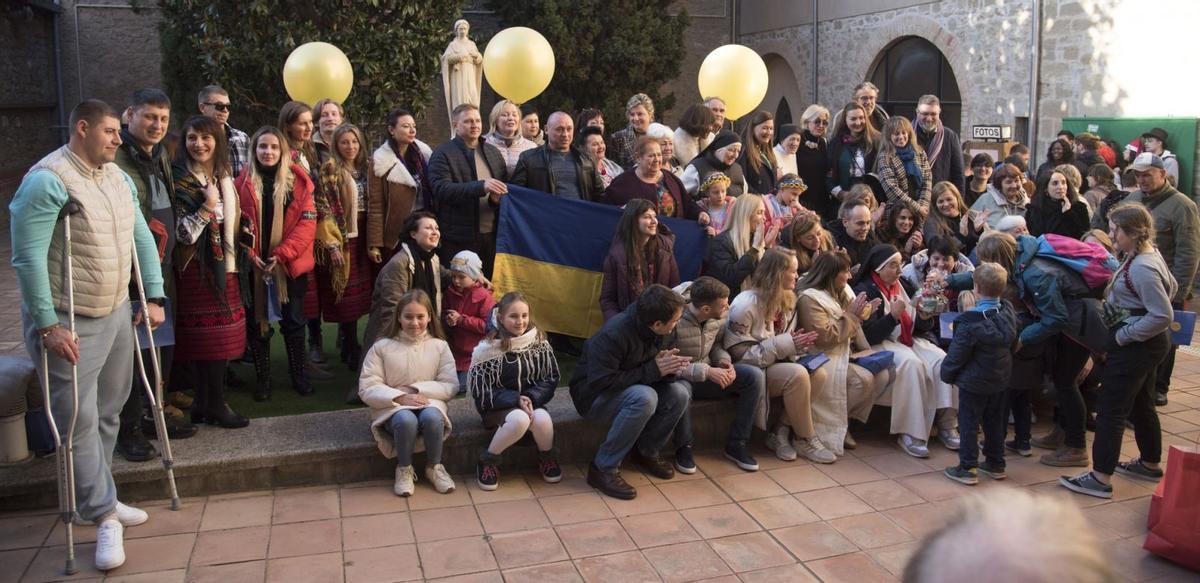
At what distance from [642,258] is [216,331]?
264 centimetres

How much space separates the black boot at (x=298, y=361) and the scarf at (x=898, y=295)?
3.76m

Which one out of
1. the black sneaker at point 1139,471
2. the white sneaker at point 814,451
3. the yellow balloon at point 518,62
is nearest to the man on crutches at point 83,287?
the white sneaker at point 814,451

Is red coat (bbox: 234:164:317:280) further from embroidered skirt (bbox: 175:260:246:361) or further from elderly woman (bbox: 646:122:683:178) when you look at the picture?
elderly woman (bbox: 646:122:683:178)

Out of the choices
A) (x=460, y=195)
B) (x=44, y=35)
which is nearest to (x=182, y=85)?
(x=44, y=35)

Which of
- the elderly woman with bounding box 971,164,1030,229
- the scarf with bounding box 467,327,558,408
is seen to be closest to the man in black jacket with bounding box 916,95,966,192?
the elderly woman with bounding box 971,164,1030,229

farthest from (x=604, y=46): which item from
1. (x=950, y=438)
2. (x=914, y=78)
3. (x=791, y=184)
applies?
(x=950, y=438)

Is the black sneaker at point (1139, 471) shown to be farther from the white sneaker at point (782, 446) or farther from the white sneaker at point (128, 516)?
the white sneaker at point (128, 516)

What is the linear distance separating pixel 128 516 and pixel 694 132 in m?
5.06

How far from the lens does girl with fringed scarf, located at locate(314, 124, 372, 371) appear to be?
6379 mm

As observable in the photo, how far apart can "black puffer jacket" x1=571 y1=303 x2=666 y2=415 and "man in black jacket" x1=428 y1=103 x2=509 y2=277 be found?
179 cm

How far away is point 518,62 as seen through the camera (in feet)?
28.3

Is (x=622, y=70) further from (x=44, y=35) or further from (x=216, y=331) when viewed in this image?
(x=216, y=331)

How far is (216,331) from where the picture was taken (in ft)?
18.2

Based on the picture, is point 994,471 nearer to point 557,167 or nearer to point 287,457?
point 557,167
